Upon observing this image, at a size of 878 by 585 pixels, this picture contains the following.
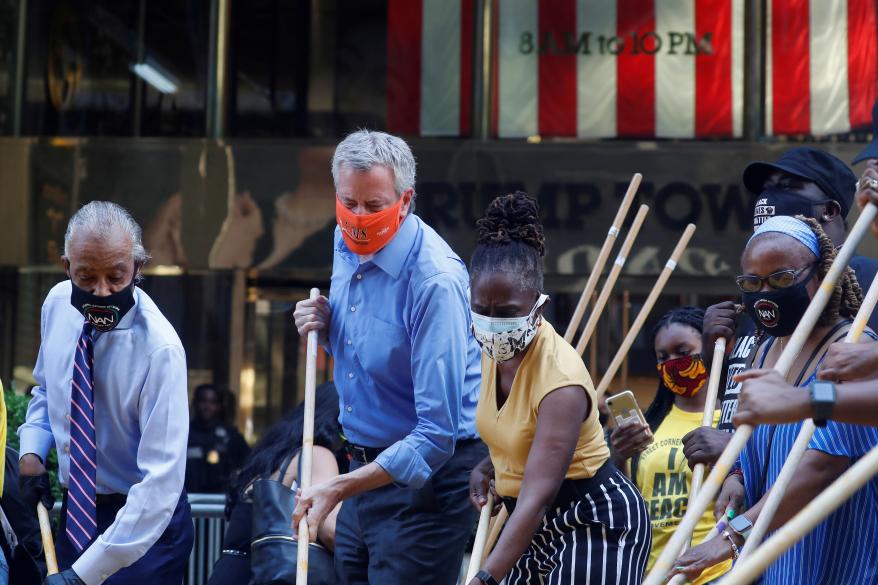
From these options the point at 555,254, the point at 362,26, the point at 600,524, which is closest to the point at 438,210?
the point at 555,254

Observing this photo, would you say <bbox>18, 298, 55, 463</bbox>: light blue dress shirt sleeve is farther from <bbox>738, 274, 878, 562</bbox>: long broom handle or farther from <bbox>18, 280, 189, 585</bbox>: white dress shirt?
<bbox>738, 274, 878, 562</bbox>: long broom handle

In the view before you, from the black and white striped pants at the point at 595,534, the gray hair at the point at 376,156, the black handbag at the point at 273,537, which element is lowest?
the black handbag at the point at 273,537

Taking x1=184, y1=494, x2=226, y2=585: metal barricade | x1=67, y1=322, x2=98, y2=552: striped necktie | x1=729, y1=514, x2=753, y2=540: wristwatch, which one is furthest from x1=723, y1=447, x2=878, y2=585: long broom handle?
x1=184, y1=494, x2=226, y2=585: metal barricade

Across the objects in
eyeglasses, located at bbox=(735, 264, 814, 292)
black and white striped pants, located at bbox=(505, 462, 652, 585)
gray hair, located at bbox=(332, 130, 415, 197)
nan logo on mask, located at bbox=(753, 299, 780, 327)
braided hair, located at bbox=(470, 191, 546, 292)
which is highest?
gray hair, located at bbox=(332, 130, 415, 197)

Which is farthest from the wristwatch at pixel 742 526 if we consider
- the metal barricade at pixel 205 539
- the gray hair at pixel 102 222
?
the metal barricade at pixel 205 539

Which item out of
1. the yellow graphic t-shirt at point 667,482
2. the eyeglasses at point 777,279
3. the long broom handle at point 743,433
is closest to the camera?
the long broom handle at point 743,433

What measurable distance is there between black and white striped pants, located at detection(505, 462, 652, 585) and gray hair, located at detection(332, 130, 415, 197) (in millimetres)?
1299

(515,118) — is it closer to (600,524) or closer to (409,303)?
(409,303)

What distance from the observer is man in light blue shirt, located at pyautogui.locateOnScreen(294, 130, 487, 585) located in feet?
14.6

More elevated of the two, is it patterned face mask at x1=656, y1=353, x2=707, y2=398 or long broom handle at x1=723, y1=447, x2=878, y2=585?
patterned face mask at x1=656, y1=353, x2=707, y2=398

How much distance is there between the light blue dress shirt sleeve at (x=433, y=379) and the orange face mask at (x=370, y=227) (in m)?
0.23

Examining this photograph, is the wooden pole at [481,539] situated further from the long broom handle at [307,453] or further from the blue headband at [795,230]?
the blue headband at [795,230]

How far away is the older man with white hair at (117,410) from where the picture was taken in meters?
4.50

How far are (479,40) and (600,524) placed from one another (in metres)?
7.67
